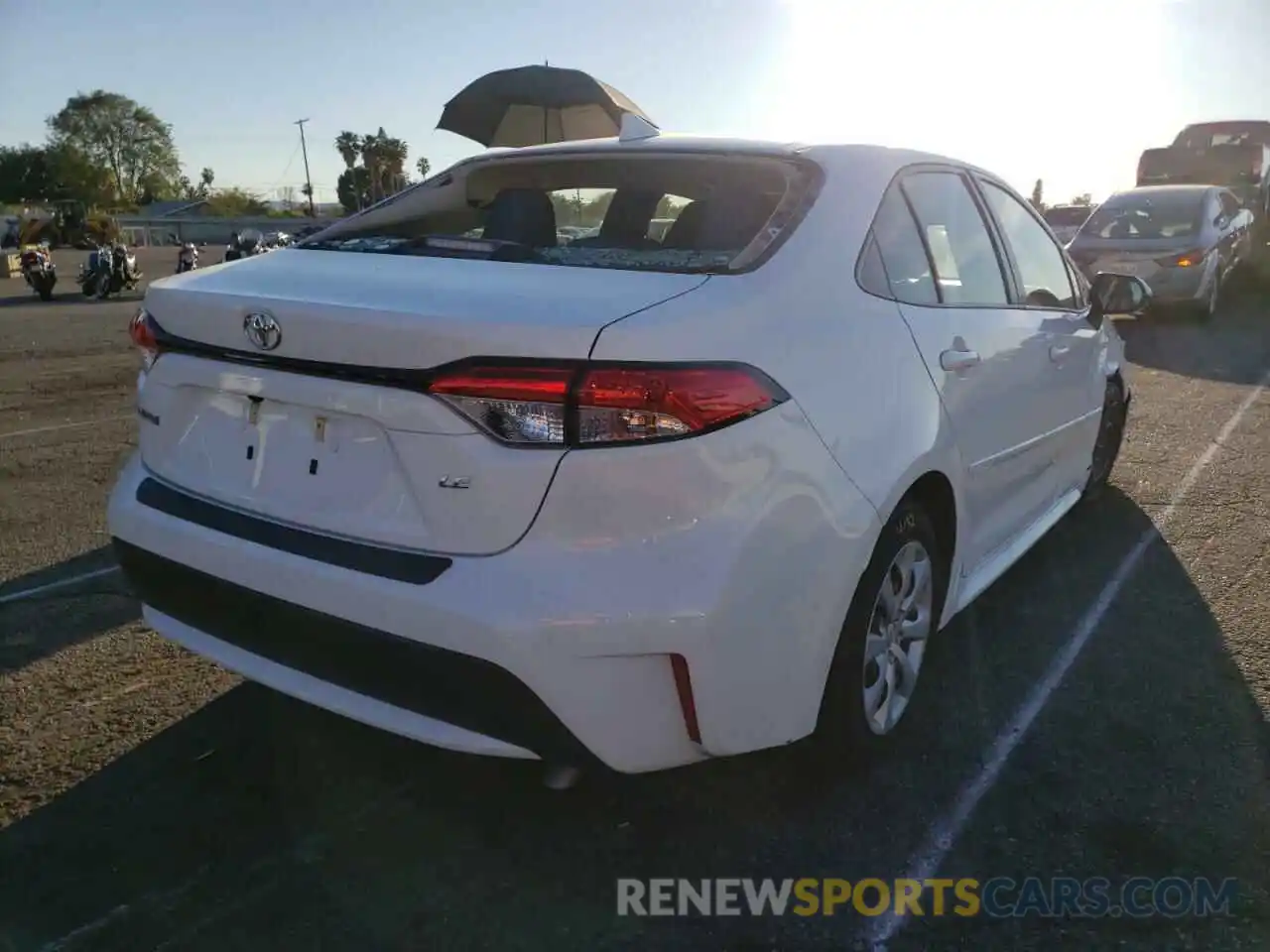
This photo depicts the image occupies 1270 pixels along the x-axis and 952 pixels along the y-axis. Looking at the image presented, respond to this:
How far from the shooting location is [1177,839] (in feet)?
8.41

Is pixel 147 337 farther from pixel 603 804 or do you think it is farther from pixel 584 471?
pixel 603 804

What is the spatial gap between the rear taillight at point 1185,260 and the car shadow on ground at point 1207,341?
764 mm

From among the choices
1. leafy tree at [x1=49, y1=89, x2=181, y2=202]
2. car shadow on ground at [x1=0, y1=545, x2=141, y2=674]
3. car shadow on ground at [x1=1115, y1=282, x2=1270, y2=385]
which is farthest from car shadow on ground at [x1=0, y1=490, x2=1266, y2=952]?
leafy tree at [x1=49, y1=89, x2=181, y2=202]

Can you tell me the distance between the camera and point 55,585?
4.03 m

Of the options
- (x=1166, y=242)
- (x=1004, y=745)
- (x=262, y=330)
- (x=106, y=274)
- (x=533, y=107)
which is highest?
(x=533, y=107)

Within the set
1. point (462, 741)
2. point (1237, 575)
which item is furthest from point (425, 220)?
point (1237, 575)

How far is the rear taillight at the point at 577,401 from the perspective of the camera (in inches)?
79.2

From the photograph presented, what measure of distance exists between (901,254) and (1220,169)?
18.7 m

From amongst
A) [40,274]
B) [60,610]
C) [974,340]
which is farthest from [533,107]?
[40,274]

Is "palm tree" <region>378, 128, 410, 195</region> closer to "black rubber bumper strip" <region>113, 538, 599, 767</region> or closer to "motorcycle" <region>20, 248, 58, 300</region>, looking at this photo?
"motorcycle" <region>20, 248, 58, 300</region>

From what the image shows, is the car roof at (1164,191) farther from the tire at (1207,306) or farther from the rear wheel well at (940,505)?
the rear wheel well at (940,505)

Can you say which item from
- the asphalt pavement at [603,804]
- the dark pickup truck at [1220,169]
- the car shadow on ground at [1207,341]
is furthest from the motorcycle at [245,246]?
the asphalt pavement at [603,804]

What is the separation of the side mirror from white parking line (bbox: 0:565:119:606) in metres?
4.16

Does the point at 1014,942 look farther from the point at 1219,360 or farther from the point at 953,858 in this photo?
the point at 1219,360
